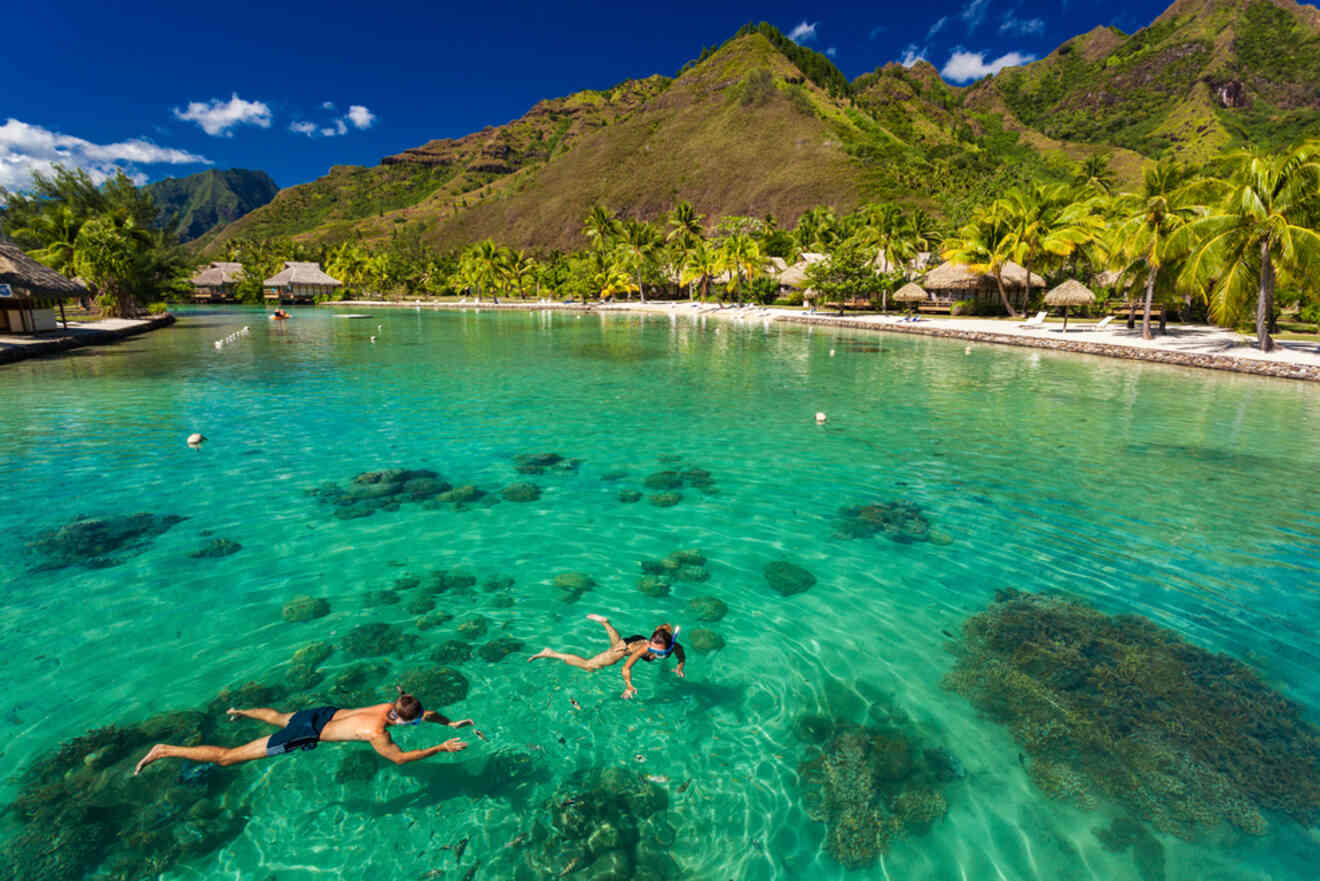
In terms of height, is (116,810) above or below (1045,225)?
below

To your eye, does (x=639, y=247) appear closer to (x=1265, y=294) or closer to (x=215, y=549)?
(x=1265, y=294)

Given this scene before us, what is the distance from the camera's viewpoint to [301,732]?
490 centimetres

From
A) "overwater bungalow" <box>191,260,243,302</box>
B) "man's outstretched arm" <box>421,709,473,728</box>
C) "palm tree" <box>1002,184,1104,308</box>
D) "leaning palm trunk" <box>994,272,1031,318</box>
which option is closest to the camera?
"man's outstretched arm" <box>421,709,473,728</box>

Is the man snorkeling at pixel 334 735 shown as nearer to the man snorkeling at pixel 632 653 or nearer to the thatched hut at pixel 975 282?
the man snorkeling at pixel 632 653

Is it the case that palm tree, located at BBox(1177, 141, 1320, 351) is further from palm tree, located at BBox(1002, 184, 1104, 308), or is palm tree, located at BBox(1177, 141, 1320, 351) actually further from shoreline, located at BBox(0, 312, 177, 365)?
shoreline, located at BBox(0, 312, 177, 365)

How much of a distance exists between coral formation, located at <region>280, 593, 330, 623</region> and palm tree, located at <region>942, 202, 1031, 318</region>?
151 ft

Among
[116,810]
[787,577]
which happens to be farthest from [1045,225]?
[116,810]

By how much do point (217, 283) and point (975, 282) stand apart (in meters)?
98.0

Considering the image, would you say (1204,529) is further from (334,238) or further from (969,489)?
(334,238)

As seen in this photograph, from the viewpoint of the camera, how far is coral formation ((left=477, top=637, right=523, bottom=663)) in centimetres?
630

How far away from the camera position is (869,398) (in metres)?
19.4

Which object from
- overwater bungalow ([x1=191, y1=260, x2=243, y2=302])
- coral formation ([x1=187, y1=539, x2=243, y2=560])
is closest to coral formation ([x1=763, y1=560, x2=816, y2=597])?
coral formation ([x1=187, y1=539, x2=243, y2=560])

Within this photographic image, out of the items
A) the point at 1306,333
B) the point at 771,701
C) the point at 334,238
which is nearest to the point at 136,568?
the point at 771,701

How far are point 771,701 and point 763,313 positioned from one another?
172ft
